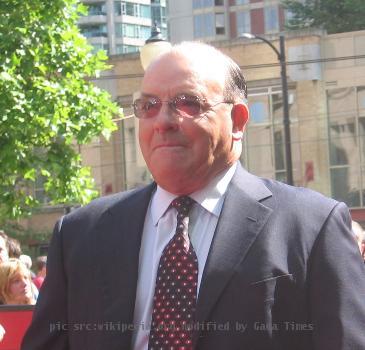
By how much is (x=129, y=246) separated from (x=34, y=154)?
50.9 ft

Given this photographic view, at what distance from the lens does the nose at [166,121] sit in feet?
9.47

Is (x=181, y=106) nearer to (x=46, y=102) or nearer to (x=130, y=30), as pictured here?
(x=46, y=102)

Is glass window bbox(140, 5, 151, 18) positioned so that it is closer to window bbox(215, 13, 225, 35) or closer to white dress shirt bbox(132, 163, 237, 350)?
window bbox(215, 13, 225, 35)

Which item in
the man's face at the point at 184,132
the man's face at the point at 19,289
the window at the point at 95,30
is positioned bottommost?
the man's face at the point at 19,289

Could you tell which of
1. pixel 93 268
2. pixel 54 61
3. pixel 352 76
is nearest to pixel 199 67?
pixel 93 268

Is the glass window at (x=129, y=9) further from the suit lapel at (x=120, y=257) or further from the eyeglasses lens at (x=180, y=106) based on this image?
the eyeglasses lens at (x=180, y=106)

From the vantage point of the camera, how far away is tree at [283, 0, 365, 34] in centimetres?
4228

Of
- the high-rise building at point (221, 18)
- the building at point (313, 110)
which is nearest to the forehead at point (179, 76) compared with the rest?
the building at point (313, 110)

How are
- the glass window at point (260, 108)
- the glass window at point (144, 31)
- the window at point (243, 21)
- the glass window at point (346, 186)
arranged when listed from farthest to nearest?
the glass window at point (144, 31) → the window at point (243, 21) → the glass window at point (260, 108) → the glass window at point (346, 186)

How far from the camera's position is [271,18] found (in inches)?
2975

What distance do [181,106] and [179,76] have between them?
10 cm

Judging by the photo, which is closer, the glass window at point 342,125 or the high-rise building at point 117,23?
the glass window at point 342,125

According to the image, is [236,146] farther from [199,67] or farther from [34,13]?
[34,13]

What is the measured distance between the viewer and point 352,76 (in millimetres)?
37094
